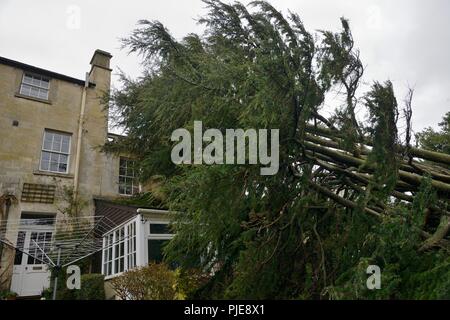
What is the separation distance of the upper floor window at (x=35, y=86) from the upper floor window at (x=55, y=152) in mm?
1742

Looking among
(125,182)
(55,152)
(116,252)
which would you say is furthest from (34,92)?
(116,252)

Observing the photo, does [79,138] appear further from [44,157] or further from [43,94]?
[43,94]

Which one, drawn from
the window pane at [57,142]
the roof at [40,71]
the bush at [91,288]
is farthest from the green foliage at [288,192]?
the roof at [40,71]

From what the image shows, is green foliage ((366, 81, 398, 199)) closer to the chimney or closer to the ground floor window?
the ground floor window

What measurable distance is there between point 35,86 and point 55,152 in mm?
3100

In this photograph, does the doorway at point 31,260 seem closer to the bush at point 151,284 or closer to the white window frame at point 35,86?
the white window frame at point 35,86

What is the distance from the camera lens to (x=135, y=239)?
9070 mm

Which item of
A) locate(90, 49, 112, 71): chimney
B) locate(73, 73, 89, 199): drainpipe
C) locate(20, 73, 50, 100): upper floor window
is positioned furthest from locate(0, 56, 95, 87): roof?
locate(90, 49, 112, 71): chimney

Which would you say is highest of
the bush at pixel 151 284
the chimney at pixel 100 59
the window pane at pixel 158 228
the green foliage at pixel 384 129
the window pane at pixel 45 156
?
the chimney at pixel 100 59

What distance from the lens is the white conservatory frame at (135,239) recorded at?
28.6ft

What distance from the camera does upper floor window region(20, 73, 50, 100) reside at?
13.4 meters
